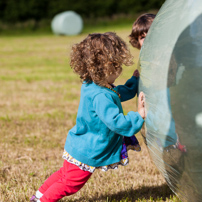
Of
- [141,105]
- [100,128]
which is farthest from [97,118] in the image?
[141,105]

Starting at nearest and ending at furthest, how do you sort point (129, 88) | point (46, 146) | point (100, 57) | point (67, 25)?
point (100, 57), point (129, 88), point (46, 146), point (67, 25)

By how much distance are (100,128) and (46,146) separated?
6.09 ft

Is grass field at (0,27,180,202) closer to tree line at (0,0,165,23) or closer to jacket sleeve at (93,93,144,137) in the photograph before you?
jacket sleeve at (93,93,144,137)

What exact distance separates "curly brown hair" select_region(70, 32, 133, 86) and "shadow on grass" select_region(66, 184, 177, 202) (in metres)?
1.08

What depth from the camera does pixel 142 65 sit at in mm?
2326

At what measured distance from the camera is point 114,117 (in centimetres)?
216

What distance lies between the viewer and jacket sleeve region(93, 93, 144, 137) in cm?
216

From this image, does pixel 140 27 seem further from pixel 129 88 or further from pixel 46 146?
pixel 46 146

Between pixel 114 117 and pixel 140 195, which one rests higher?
pixel 114 117

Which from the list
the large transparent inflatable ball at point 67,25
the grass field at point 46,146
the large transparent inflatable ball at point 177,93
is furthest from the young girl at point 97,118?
the large transparent inflatable ball at point 67,25

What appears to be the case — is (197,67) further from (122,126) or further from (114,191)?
(114,191)

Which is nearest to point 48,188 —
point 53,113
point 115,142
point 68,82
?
point 115,142

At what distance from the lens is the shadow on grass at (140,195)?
9.53 ft

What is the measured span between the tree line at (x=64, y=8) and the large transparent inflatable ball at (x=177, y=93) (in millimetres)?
25396
